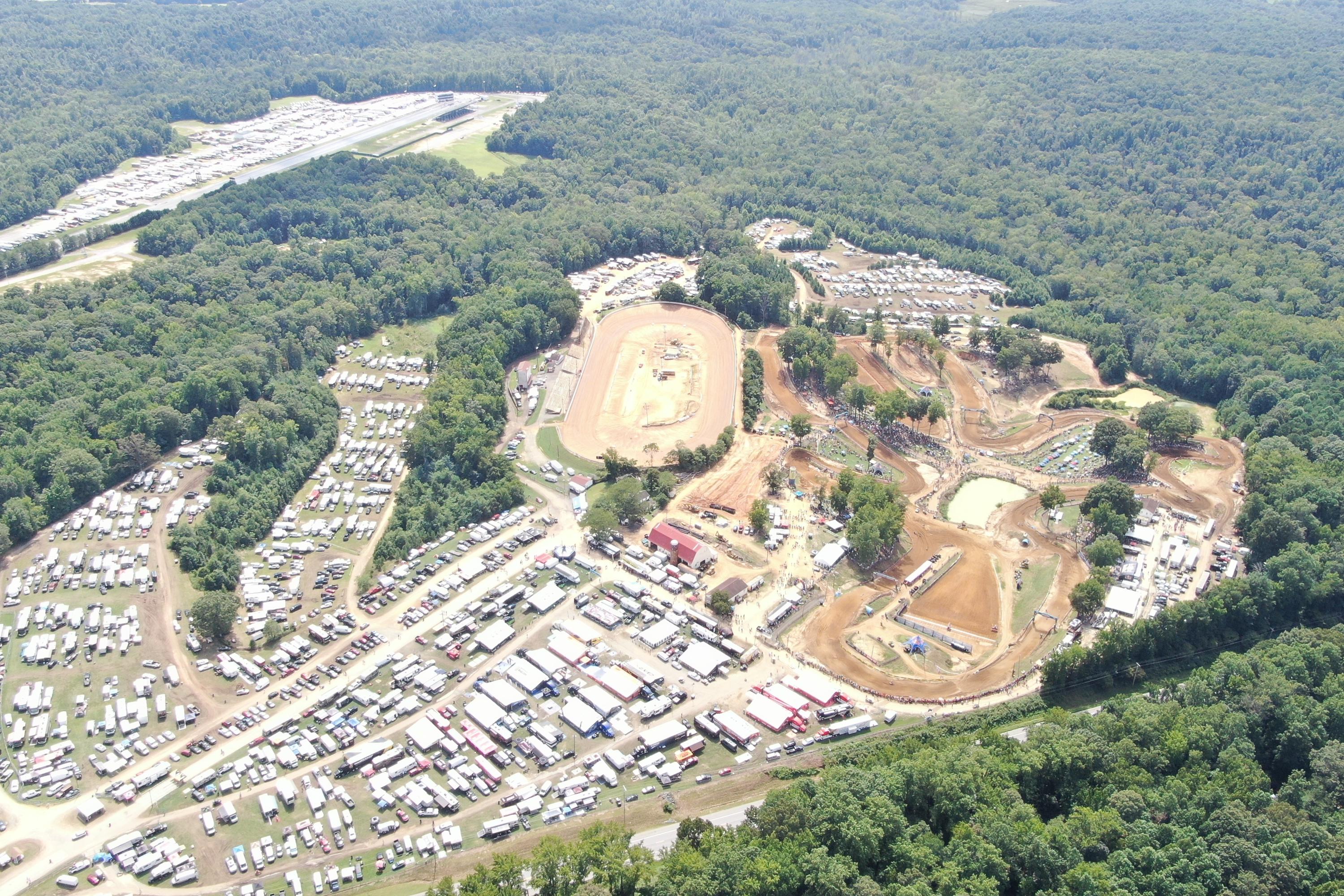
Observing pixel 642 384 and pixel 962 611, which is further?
pixel 642 384

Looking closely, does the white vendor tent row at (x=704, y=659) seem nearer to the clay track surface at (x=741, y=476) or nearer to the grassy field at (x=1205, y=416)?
the clay track surface at (x=741, y=476)

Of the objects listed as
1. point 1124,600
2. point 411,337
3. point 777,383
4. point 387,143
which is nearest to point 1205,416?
point 1124,600

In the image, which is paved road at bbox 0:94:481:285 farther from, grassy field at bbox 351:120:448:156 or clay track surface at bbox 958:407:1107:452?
clay track surface at bbox 958:407:1107:452

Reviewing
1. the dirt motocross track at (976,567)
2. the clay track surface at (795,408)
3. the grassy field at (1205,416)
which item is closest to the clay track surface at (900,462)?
the clay track surface at (795,408)

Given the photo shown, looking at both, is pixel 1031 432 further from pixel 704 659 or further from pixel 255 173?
pixel 255 173

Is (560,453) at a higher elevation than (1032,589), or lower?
higher

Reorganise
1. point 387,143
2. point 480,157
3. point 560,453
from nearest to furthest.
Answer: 1. point 560,453
2. point 480,157
3. point 387,143

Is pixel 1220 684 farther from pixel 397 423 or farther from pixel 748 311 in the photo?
pixel 397 423
